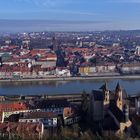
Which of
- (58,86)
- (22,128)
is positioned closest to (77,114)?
(22,128)

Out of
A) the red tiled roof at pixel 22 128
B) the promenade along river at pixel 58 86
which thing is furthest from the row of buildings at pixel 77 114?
the promenade along river at pixel 58 86

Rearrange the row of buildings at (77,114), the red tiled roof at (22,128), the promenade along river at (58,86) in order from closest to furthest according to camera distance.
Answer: the red tiled roof at (22,128) < the row of buildings at (77,114) < the promenade along river at (58,86)

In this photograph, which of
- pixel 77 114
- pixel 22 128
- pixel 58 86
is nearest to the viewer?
pixel 22 128

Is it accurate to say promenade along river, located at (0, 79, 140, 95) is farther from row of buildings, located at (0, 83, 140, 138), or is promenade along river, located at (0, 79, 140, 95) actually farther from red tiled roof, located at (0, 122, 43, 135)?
red tiled roof, located at (0, 122, 43, 135)

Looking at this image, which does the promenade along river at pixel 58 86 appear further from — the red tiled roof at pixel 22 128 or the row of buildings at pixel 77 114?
the red tiled roof at pixel 22 128

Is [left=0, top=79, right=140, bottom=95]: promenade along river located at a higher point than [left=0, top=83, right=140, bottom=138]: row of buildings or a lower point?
lower

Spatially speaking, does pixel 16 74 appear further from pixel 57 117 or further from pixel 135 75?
pixel 57 117

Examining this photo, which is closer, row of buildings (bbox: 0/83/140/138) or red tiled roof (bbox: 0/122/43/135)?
red tiled roof (bbox: 0/122/43/135)

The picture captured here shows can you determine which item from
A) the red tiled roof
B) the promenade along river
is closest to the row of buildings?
the red tiled roof

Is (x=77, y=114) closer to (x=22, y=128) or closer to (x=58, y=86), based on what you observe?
(x=22, y=128)
